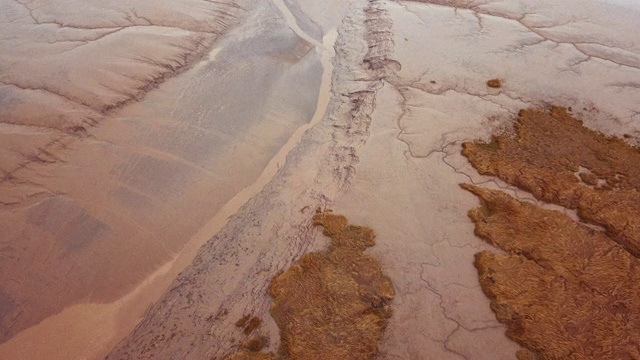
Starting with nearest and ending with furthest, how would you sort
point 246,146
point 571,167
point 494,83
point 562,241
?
point 562,241
point 571,167
point 246,146
point 494,83

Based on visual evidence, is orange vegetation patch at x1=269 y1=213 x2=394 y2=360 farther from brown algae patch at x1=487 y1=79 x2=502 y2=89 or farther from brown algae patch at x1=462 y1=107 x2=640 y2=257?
brown algae patch at x1=487 y1=79 x2=502 y2=89

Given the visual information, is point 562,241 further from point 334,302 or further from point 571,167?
point 334,302

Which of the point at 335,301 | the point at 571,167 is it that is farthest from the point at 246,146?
the point at 571,167

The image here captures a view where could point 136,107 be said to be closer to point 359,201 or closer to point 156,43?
point 156,43

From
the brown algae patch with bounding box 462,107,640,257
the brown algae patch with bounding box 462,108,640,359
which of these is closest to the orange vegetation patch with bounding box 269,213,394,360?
the brown algae patch with bounding box 462,108,640,359

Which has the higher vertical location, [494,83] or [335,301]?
[494,83]

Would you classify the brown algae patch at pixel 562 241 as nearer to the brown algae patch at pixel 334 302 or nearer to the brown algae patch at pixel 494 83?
the brown algae patch at pixel 494 83

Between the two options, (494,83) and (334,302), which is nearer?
(334,302)
